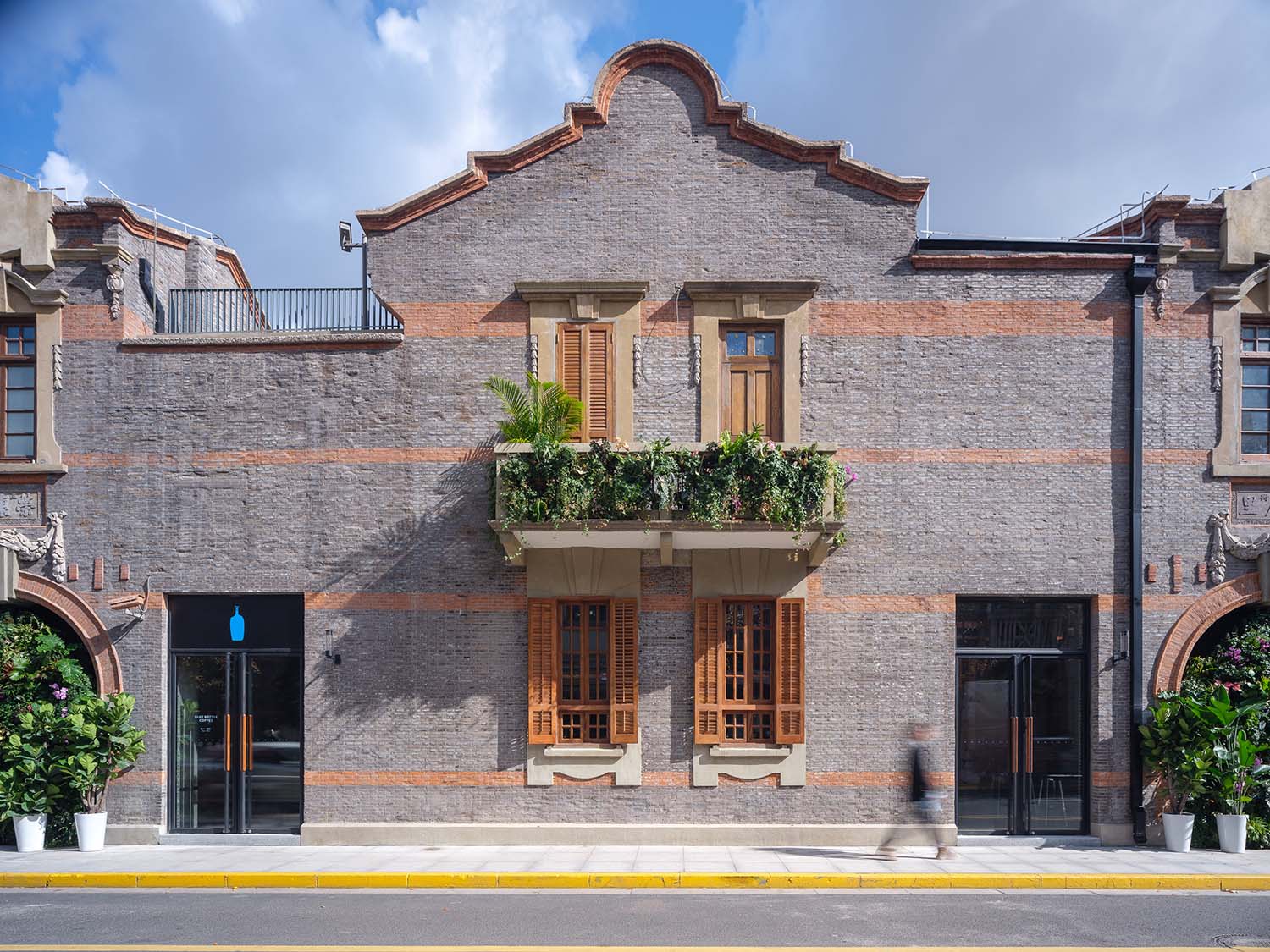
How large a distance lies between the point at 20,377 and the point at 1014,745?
50.0ft

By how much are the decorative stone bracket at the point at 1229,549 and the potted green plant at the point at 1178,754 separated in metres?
1.89

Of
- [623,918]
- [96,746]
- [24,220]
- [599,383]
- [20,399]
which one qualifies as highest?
[24,220]

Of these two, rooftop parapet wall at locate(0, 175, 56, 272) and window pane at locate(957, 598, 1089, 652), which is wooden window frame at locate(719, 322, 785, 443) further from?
rooftop parapet wall at locate(0, 175, 56, 272)

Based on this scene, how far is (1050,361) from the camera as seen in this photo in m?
14.0

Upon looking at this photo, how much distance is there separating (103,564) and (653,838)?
28.5 ft

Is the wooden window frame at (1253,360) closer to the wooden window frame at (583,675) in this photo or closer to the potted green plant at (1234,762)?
the potted green plant at (1234,762)

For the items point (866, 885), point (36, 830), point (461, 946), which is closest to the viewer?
point (461, 946)

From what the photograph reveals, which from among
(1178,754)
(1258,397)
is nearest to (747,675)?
(1178,754)

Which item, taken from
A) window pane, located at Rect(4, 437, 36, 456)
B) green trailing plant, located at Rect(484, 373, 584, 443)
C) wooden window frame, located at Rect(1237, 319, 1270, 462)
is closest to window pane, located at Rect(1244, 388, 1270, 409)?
wooden window frame, located at Rect(1237, 319, 1270, 462)

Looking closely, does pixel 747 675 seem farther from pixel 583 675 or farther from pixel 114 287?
pixel 114 287

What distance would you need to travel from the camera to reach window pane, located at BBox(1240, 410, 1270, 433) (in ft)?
46.8

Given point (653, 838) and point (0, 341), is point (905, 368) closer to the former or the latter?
point (653, 838)

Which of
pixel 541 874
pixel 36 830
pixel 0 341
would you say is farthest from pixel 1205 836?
pixel 0 341

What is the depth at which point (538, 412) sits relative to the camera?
13297mm
